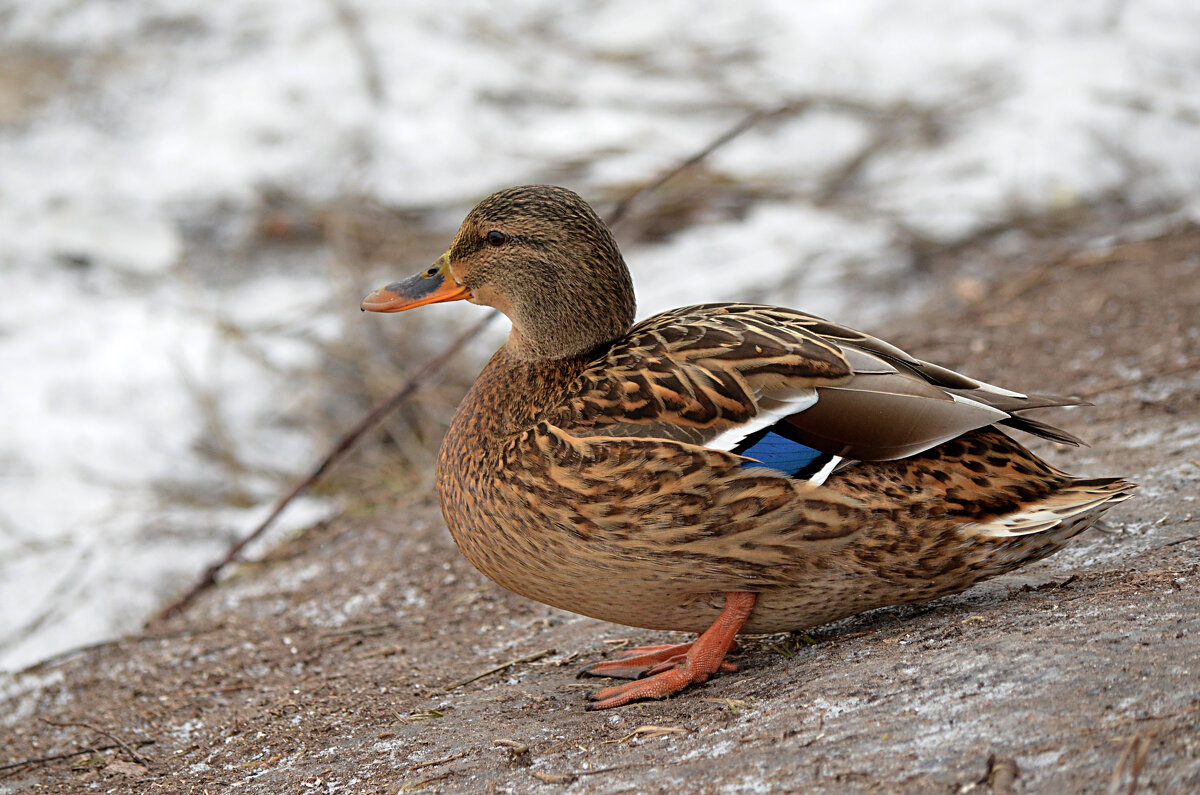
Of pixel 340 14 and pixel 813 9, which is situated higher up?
pixel 340 14

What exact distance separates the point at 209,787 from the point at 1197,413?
10.0ft

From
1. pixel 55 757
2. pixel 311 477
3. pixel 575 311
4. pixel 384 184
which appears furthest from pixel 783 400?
pixel 384 184

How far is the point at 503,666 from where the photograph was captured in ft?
9.77

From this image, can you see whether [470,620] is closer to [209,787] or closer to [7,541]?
[209,787]

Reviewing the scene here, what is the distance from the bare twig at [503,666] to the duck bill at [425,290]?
0.97 metres

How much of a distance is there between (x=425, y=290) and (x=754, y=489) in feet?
3.61

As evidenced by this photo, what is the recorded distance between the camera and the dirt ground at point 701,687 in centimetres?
183

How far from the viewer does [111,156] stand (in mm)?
7328

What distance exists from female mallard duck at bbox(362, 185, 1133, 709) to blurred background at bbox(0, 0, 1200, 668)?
2.48 m

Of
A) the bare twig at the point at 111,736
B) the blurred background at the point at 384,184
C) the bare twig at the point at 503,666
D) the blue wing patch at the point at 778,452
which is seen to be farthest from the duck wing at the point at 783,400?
the blurred background at the point at 384,184

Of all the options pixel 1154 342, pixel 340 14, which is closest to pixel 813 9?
pixel 340 14

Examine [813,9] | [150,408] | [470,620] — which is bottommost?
[470,620]

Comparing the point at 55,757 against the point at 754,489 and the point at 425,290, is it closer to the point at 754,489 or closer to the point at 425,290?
the point at 425,290

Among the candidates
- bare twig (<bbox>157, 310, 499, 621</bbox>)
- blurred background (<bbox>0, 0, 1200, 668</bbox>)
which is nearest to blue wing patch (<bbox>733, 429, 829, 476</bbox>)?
bare twig (<bbox>157, 310, 499, 621</bbox>)
